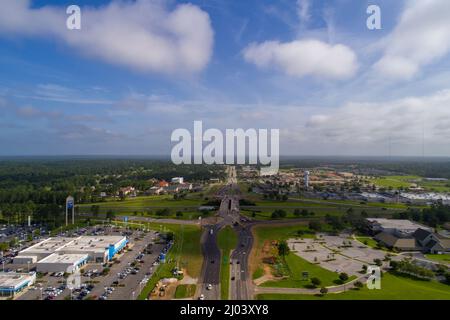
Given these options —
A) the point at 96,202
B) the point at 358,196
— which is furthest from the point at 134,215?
the point at 358,196

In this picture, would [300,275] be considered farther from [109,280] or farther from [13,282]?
[13,282]

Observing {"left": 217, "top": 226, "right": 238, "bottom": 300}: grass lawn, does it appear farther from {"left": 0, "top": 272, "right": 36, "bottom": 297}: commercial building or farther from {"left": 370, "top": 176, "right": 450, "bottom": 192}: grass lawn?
{"left": 370, "top": 176, "right": 450, "bottom": 192}: grass lawn

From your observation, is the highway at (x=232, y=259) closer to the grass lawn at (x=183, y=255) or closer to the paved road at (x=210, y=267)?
the paved road at (x=210, y=267)

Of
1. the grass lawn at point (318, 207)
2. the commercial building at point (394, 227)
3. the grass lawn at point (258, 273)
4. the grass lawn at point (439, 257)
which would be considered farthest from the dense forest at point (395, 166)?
the grass lawn at point (258, 273)

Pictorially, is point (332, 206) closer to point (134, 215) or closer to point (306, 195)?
point (306, 195)

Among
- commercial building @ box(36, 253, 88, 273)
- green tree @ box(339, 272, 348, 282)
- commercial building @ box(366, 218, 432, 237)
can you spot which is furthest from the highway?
commercial building @ box(366, 218, 432, 237)
